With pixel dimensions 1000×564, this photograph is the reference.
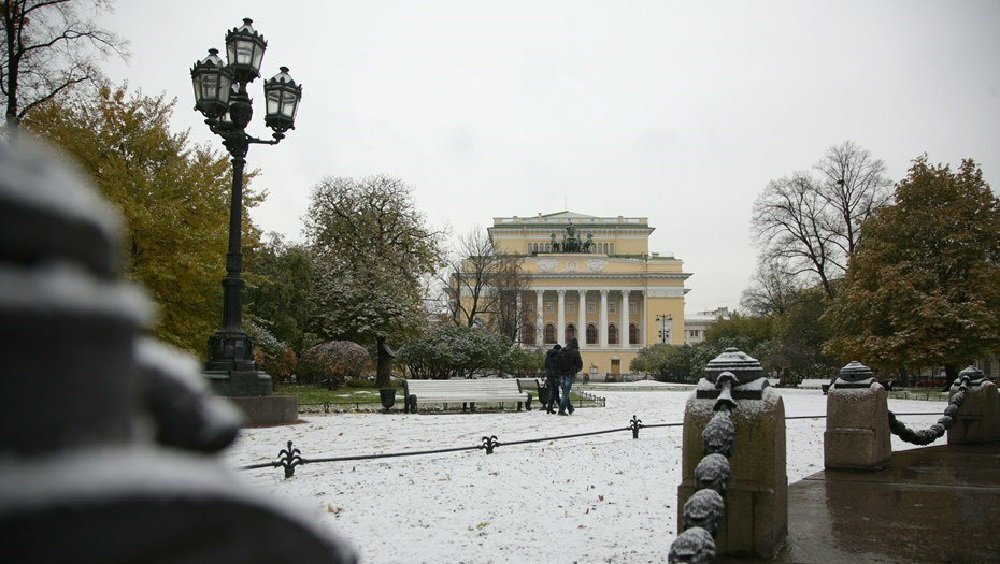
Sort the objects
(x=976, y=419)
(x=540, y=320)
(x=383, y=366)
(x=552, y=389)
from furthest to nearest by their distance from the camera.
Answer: (x=540, y=320)
(x=383, y=366)
(x=552, y=389)
(x=976, y=419)

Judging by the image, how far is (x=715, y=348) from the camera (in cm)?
4891

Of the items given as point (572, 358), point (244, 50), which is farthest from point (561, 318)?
point (244, 50)

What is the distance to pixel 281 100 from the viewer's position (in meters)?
11.8

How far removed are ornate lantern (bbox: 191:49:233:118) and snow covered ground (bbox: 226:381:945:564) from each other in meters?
5.12

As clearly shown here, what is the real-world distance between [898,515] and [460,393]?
13362 millimetres

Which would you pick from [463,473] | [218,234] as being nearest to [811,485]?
[463,473]

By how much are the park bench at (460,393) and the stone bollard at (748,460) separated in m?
13.3

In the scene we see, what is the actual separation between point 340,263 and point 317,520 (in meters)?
37.3

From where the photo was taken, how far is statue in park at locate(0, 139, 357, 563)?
1.48 feet

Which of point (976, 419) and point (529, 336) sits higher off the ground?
point (529, 336)

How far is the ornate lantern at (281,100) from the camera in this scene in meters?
11.8

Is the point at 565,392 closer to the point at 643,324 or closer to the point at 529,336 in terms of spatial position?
the point at 529,336

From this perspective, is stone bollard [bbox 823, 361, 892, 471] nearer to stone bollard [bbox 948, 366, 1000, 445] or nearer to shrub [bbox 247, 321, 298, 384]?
stone bollard [bbox 948, 366, 1000, 445]

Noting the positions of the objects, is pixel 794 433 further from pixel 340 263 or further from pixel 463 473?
pixel 340 263
